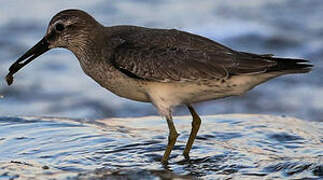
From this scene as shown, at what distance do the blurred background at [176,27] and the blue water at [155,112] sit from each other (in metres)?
0.01

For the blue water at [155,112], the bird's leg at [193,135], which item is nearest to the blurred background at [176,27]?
A: the blue water at [155,112]

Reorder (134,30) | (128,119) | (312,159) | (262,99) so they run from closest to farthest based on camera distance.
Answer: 1. (312,159)
2. (134,30)
3. (128,119)
4. (262,99)

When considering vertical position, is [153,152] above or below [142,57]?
below

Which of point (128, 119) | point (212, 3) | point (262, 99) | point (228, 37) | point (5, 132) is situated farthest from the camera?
point (212, 3)

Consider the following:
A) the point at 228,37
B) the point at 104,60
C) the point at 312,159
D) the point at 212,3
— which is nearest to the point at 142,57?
the point at 104,60

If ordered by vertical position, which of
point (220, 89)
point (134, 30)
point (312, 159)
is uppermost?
point (134, 30)

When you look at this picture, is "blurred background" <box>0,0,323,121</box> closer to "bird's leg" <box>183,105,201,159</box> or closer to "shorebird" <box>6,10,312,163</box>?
"bird's leg" <box>183,105,201,159</box>

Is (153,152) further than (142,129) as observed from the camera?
No

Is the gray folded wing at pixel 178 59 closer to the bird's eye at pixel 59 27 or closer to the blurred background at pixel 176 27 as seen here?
the bird's eye at pixel 59 27

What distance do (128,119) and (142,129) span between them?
2.06ft

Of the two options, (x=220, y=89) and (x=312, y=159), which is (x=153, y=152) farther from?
(x=312, y=159)

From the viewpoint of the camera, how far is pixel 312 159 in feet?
22.9

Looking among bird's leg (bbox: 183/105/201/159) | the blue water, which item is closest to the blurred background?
the blue water

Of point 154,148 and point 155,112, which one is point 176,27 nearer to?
point 155,112
